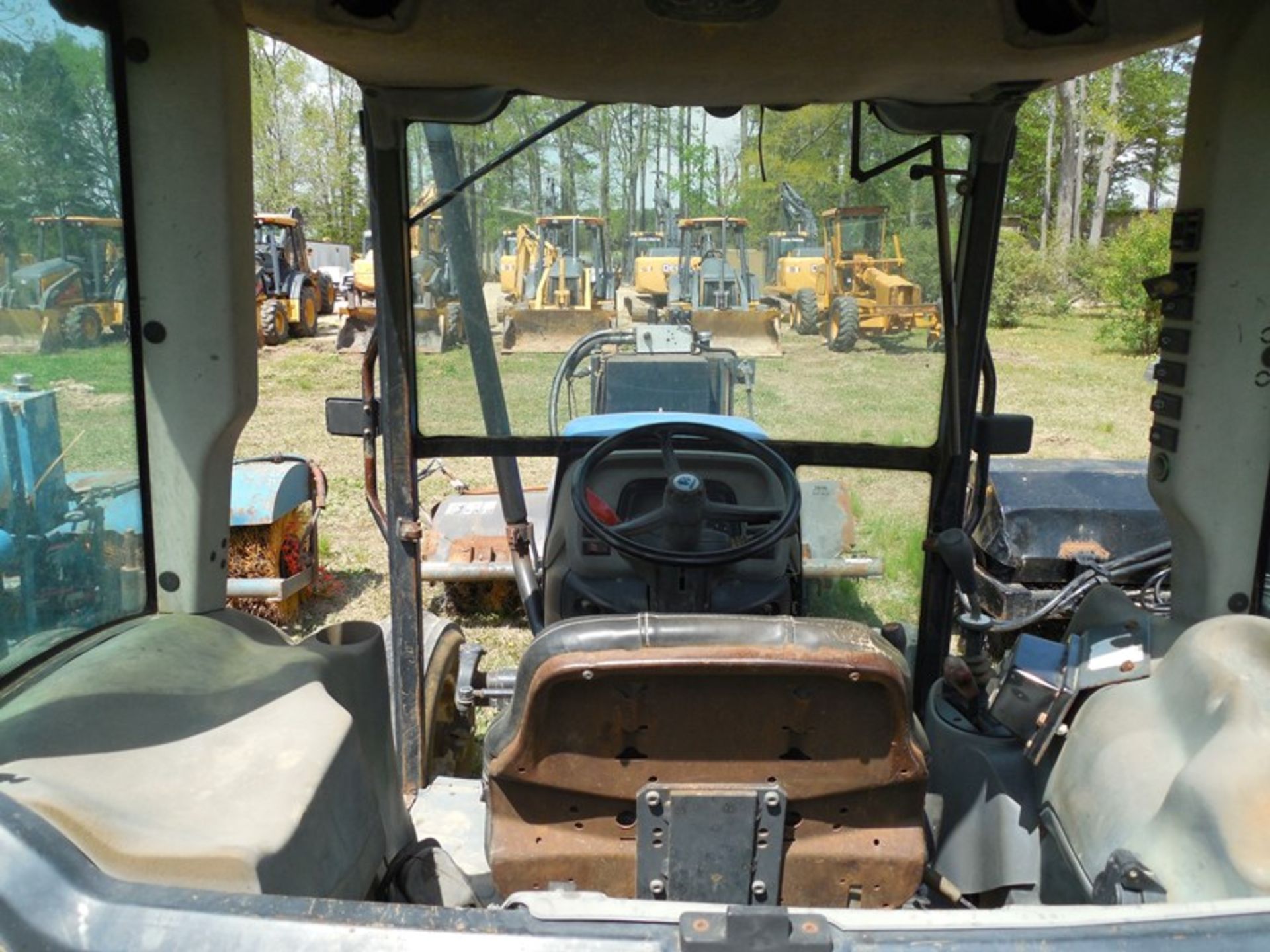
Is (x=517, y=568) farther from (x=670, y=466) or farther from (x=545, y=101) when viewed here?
(x=545, y=101)

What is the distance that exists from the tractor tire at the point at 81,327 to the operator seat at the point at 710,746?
0.85m

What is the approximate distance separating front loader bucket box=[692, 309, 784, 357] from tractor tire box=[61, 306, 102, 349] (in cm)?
168

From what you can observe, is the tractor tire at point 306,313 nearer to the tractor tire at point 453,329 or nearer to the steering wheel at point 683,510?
the tractor tire at point 453,329

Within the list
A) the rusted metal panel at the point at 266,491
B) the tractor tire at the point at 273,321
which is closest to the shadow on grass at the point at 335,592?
the rusted metal panel at the point at 266,491

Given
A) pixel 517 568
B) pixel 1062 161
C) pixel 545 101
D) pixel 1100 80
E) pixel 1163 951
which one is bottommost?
pixel 517 568

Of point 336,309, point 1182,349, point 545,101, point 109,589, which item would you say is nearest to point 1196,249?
point 1182,349

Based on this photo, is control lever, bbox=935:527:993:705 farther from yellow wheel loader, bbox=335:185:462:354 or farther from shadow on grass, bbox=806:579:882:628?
yellow wheel loader, bbox=335:185:462:354

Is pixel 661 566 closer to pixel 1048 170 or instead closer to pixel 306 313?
pixel 306 313

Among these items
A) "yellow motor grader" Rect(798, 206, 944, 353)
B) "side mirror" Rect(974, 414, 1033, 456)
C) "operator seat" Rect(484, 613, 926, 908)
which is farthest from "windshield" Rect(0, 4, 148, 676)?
"side mirror" Rect(974, 414, 1033, 456)

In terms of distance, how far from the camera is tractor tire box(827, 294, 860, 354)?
2.96 meters

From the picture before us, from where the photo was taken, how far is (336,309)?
22.4 m

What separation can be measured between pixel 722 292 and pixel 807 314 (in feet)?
0.77

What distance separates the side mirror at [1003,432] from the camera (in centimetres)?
279

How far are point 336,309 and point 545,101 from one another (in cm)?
2064
